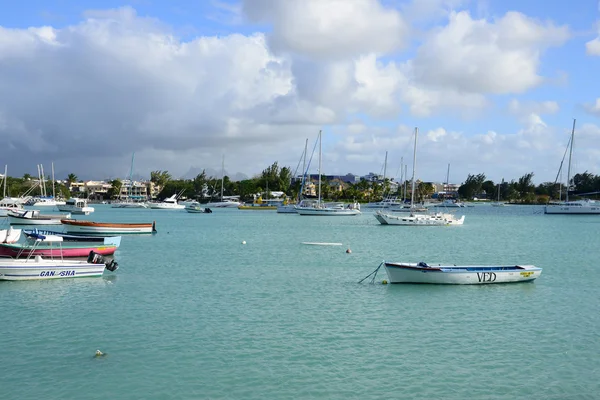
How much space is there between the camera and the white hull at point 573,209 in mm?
136250

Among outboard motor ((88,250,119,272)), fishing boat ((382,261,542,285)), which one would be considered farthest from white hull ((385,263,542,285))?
outboard motor ((88,250,119,272))

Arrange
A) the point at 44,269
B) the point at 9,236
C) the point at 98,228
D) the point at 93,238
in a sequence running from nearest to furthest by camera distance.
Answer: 1. the point at 44,269
2. the point at 9,236
3. the point at 93,238
4. the point at 98,228

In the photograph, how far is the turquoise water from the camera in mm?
17062

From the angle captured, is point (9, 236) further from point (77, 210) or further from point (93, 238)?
point (77, 210)

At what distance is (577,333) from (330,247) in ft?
113

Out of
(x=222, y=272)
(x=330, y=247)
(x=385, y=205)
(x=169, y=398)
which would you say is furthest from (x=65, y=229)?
(x=385, y=205)

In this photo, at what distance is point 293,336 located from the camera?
72.7ft

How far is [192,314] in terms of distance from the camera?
25766mm

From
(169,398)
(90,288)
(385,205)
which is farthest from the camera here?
(385,205)

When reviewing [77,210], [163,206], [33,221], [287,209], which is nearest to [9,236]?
[33,221]

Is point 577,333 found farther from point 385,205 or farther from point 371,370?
point 385,205

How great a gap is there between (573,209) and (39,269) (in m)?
131

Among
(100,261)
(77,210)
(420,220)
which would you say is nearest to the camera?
(100,261)

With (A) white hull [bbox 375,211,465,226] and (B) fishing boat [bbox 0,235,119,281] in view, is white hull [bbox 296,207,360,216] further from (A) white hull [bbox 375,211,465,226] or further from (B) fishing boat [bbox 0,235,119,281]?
(B) fishing boat [bbox 0,235,119,281]
